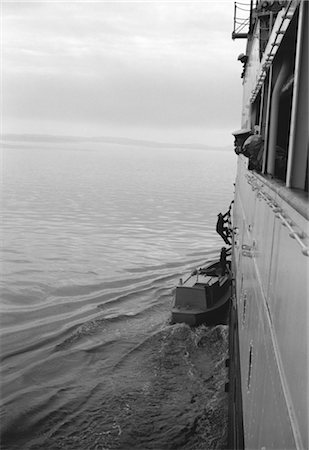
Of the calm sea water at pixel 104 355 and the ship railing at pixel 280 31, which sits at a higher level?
the ship railing at pixel 280 31

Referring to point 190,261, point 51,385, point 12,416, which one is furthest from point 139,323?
point 190,261

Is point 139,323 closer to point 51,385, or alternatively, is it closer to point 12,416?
point 51,385

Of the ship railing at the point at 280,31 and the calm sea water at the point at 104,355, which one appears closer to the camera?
the ship railing at the point at 280,31

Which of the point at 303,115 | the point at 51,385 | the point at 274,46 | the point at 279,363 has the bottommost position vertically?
the point at 51,385

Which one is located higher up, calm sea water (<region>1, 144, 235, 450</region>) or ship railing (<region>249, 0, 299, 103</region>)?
ship railing (<region>249, 0, 299, 103</region>)

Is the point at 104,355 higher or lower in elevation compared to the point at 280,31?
lower

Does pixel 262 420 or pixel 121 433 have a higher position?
pixel 262 420

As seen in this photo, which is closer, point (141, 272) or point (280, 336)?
point (280, 336)

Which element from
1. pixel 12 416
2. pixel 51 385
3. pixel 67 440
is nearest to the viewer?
pixel 67 440

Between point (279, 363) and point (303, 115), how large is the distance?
1726mm

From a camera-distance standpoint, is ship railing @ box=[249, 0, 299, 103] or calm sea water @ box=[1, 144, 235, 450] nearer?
ship railing @ box=[249, 0, 299, 103]

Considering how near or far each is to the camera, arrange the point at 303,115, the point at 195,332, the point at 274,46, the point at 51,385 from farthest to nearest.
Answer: the point at 195,332, the point at 51,385, the point at 274,46, the point at 303,115

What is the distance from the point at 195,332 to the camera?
1459 centimetres

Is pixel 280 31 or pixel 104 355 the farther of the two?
pixel 104 355
